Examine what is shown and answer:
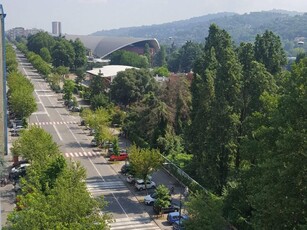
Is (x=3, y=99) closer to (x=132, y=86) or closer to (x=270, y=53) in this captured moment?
(x=132, y=86)

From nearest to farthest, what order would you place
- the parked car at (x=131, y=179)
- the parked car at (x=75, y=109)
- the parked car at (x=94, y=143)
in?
the parked car at (x=131, y=179)
the parked car at (x=94, y=143)
the parked car at (x=75, y=109)

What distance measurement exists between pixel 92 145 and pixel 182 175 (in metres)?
13.8

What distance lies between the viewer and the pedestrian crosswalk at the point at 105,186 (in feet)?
109

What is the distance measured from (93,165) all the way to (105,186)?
5484mm

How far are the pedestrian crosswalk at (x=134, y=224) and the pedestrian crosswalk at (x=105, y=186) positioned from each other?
497cm

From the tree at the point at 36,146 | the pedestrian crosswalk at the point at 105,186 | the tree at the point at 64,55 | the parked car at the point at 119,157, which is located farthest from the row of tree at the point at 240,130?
the tree at the point at 64,55

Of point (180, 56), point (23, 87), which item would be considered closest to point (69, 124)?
point (23, 87)

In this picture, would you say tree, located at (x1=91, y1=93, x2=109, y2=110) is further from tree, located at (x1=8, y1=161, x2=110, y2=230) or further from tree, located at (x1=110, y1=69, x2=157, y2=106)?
tree, located at (x1=8, y1=161, x2=110, y2=230)

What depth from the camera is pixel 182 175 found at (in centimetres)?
3528

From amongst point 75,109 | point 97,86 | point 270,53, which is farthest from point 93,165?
point 97,86

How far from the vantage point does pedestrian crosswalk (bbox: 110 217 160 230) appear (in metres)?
27.1

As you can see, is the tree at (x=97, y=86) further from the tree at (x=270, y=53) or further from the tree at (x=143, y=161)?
the tree at (x=143, y=161)

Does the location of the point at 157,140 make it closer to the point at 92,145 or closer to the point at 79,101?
the point at 92,145

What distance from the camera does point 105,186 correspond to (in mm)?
34250
